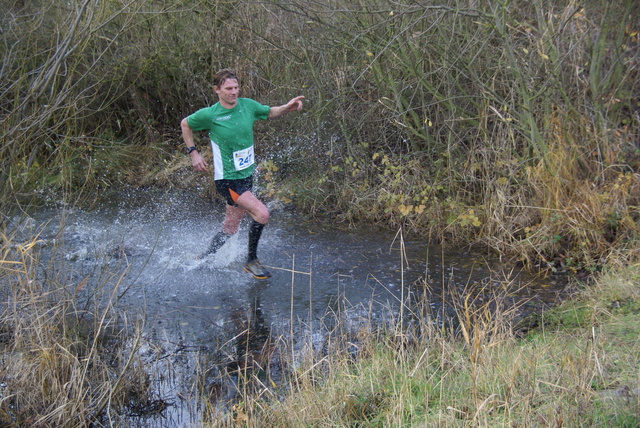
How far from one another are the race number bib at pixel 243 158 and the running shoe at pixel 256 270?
957 millimetres

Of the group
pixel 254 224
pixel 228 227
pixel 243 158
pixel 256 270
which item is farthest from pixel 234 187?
pixel 256 270

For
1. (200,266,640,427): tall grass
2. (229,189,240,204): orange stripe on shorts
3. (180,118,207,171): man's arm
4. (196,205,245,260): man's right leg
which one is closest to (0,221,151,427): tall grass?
(200,266,640,427): tall grass

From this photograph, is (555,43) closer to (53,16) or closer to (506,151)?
(506,151)

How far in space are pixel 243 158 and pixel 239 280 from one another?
3.85 feet

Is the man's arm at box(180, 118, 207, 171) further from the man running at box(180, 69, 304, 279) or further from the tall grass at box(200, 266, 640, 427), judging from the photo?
the tall grass at box(200, 266, 640, 427)

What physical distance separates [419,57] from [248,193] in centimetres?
271

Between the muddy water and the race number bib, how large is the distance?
2.72ft

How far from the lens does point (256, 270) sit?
6.09 m

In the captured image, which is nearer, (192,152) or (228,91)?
(228,91)

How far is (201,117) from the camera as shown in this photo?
566 centimetres

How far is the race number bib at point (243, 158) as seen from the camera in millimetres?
5730

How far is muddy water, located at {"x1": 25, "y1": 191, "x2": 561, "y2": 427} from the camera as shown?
14.6 ft

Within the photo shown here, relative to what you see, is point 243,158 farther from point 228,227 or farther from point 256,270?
point 256,270

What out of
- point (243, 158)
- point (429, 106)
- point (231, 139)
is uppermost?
point (429, 106)
